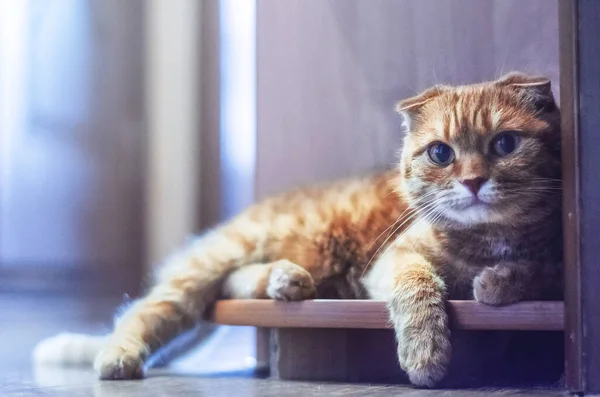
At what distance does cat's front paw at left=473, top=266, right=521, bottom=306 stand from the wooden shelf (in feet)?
0.04

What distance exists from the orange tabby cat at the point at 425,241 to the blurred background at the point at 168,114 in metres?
0.26

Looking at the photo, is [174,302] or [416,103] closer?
[416,103]

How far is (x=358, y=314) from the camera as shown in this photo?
1.53 meters

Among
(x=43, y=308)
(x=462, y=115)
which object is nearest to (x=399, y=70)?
(x=462, y=115)

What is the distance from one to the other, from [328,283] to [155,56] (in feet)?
3.43

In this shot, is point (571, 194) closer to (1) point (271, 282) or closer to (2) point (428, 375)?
(2) point (428, 375)

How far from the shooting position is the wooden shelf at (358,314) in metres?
1.38

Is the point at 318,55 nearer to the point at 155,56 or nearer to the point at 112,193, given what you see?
the point at 155,56

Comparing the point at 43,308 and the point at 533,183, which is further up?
the point at 533,183

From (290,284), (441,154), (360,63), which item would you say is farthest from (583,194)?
(360,63)

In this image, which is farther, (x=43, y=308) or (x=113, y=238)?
(x=113, y=238)

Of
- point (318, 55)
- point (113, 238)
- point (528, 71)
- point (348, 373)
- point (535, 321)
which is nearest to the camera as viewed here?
point (535, 321)

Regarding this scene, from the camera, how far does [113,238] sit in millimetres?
2432

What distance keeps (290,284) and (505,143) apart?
0.51m
